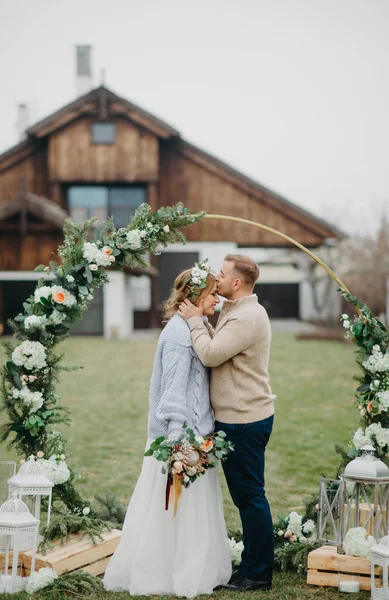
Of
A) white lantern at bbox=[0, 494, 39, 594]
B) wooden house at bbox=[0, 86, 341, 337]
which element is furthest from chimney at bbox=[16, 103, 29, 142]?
white lantern at bbox=[0, 494, 39, 594]

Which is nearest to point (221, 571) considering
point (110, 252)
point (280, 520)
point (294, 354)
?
point (280, 520)

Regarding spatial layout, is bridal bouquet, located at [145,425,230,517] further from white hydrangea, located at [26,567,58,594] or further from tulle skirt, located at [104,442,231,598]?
white hydrangea, located at [26,567,58,594]

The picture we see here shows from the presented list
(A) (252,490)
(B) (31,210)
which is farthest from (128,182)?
(A) (252,490)

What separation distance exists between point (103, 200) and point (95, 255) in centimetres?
2308

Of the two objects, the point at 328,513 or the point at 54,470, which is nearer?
the point at 328,513

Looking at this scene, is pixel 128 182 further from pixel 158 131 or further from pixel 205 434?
pixel 205 434

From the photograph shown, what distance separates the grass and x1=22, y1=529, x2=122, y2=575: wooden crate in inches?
13.0

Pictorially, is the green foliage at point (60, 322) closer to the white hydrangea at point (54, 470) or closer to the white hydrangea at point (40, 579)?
the white hydrangea at point (54, 470)

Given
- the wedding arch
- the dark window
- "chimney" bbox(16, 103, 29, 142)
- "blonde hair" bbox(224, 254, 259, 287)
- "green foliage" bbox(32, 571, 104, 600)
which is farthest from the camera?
"chimney" bbox(16, 103, 29, 142)

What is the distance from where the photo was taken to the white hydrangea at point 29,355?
208 inches

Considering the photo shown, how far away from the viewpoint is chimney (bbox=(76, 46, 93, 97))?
3170 cm

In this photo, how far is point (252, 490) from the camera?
490cm

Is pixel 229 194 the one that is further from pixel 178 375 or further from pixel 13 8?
pixel 178 375

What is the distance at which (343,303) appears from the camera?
109 ft
